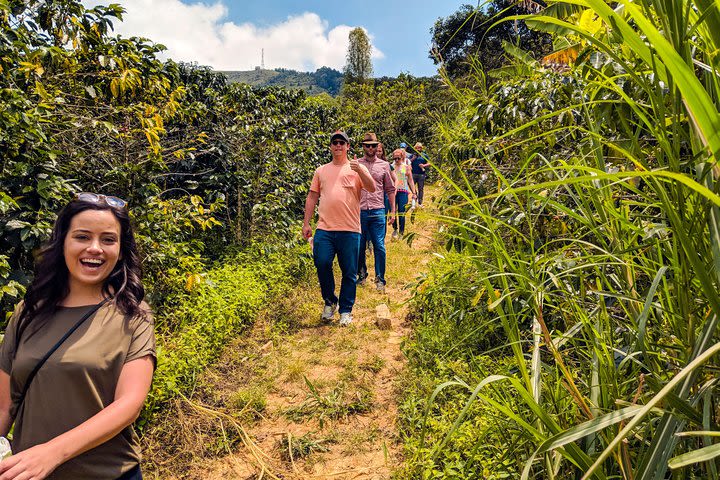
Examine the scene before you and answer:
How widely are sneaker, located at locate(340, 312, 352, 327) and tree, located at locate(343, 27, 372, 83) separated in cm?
4743

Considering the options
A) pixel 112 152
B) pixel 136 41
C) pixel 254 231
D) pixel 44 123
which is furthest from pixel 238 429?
pixel 254 231

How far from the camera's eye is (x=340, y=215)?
439 centimetres

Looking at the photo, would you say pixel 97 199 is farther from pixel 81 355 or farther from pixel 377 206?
pixel 377 206

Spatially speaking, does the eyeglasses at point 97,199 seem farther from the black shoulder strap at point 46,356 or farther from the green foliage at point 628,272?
the green foliage at point 628,272

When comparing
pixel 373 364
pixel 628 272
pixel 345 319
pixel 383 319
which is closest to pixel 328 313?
pixel 345 319

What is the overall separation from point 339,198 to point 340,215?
0.18 meters

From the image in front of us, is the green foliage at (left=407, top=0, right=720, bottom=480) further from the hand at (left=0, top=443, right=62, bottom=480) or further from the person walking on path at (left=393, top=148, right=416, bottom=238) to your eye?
the person walking on path at (left=393, top=148, right=416, bottom=238)

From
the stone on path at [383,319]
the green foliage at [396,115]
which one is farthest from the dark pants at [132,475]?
the green foliage at [396,115]

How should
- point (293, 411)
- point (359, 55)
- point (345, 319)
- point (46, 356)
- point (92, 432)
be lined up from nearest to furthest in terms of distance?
point (92, 432), point (46, 356), point (293, 411), point (345, 319), point (359, 55)

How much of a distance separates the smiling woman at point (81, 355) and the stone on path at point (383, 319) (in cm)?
303

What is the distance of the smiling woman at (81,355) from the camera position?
145 centimetres

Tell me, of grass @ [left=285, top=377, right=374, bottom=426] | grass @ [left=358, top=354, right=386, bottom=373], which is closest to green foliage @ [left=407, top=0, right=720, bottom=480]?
grass @ [left=285, top=377, right=374, bottom=426]

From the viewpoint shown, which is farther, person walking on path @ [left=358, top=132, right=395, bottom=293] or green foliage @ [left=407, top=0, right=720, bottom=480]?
person walking on path @ [left=358, top=132, right=395, bottom=293]

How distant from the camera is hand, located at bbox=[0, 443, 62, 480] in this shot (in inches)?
47.6
